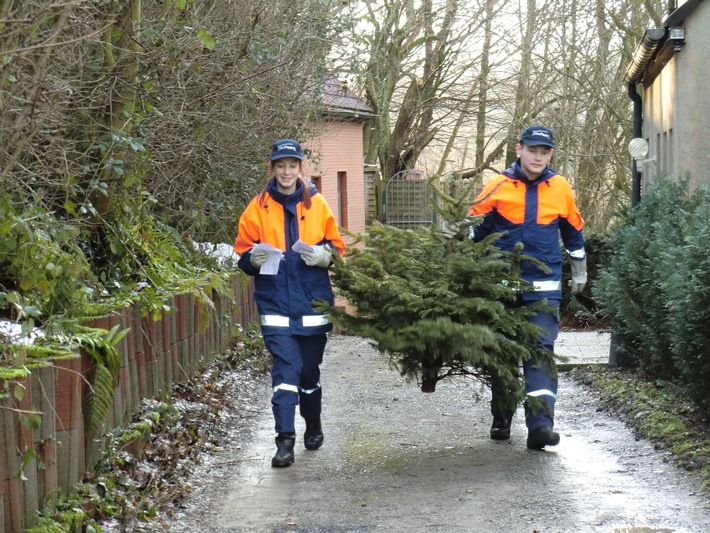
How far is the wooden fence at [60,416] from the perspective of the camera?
189 inches

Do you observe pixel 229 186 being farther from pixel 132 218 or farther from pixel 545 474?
pixel 545 474

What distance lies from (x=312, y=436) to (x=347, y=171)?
22.3m

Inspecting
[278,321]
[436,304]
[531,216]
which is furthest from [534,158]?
[278,321]

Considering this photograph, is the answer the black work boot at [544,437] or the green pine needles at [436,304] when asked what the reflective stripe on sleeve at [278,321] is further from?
the black work boot at [544,437]

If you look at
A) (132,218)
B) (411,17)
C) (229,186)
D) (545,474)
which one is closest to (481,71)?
(411,17)

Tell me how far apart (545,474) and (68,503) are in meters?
3.01

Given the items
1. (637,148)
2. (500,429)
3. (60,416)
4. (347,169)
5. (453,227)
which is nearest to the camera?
(60,416)

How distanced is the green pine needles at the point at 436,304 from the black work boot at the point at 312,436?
1.01 metres

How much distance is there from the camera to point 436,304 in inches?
284

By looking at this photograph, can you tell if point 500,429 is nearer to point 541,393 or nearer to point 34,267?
point 541,393

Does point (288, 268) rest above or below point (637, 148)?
below

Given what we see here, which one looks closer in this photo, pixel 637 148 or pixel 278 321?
pixel 278 321

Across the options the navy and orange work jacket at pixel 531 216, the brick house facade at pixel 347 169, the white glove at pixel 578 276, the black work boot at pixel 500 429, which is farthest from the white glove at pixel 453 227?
the brick house facade at pixel 347 169

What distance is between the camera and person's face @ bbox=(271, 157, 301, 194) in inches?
307
